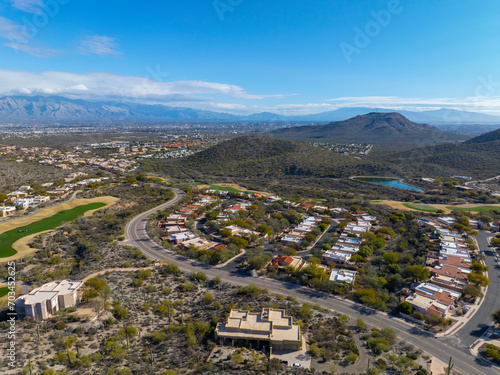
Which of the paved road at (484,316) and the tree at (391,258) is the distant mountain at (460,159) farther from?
the tree at (391,258)

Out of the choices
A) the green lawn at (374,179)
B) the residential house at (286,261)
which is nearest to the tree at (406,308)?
the residential house at (286,261)

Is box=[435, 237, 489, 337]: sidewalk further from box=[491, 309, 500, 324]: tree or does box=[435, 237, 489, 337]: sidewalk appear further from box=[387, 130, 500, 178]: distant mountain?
box=[387, 130, 500, 178]: distant mountain

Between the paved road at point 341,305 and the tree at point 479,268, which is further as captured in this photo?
the tree at point 479,268

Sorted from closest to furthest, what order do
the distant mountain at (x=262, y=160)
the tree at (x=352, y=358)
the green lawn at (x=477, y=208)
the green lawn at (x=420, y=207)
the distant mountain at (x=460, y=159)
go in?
1. the tree at (x=352, y=358)
2. the green lawn at (x=477, y=208)
3. the green lawn at (x=420, y=207)
4. the distant mountain at (x=460, y=159)
5. the distant mountain at (x=262, y=160)

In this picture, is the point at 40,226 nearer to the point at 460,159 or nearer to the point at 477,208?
the point at 477,208

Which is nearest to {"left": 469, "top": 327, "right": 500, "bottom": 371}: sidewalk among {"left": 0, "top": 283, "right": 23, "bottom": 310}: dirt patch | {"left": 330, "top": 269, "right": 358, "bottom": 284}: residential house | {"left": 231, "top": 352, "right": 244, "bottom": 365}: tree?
{"left": 330, "top": 269, "right": 358, "bottom": 284}: residential house

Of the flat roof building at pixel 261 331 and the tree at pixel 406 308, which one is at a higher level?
the flat roof building at pixel 261 331

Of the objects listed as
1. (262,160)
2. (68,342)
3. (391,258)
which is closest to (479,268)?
(391,258)

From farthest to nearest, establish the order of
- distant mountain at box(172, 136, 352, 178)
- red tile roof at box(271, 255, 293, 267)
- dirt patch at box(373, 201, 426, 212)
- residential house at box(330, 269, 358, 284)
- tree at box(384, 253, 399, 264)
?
distant mountain at box(172, 136, 352, 178) → dirt patch at box(373, 201, 426, 212) → tree at box(384, 253, 399, 264) → red tile roof at box(271, 255, 293, 267) → residential house at box(330, 269, 358, 284)

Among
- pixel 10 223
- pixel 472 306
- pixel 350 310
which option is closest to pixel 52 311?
pixel 350 310
